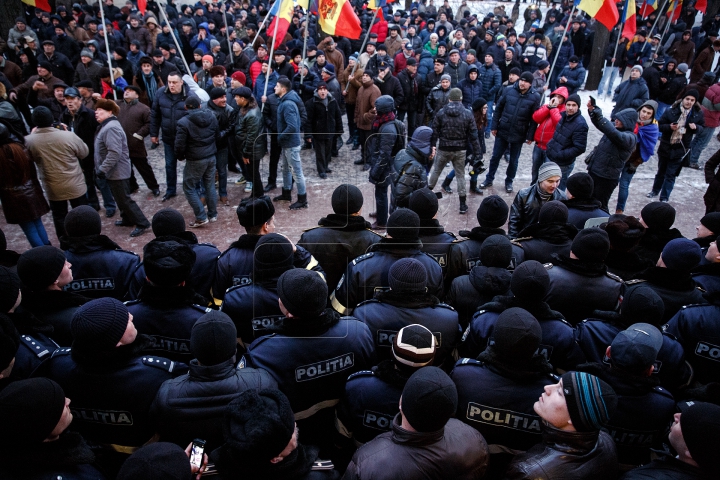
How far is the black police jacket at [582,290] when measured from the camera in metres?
3.92

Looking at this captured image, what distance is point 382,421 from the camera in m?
2.87

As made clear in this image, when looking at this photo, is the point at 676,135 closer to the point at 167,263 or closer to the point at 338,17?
the point at 338,17

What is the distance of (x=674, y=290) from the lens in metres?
3.84

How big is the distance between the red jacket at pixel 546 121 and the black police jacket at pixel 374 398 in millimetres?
6150

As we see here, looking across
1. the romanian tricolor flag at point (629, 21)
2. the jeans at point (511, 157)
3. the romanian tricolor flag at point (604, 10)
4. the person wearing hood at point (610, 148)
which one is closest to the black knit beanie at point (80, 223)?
the person wearing hood at point (610, 148)

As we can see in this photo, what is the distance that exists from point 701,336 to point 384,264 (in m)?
2.35

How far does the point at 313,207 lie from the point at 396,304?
338 centimetres

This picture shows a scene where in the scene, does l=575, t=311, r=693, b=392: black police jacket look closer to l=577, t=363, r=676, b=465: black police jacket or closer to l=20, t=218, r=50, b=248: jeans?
l=577, t=363, r=676, b=465: black police jacket

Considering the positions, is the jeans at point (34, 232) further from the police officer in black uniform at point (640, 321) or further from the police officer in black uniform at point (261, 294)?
the police officer in black uniform at point (640, 321)

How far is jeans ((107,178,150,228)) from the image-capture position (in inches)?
276

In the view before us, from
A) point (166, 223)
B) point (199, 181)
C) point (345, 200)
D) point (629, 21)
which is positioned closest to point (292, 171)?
point (199, 181)

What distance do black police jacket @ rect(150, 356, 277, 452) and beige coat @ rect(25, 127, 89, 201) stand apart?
4.97 metres

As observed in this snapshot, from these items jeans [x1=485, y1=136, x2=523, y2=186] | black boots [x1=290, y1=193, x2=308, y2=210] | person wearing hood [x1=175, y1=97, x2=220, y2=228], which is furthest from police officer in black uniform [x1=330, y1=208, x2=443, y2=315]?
jeans [x1=485, y1=136, x2=523, y2=186]

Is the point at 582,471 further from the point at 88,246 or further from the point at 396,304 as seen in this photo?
the point at 88,246
